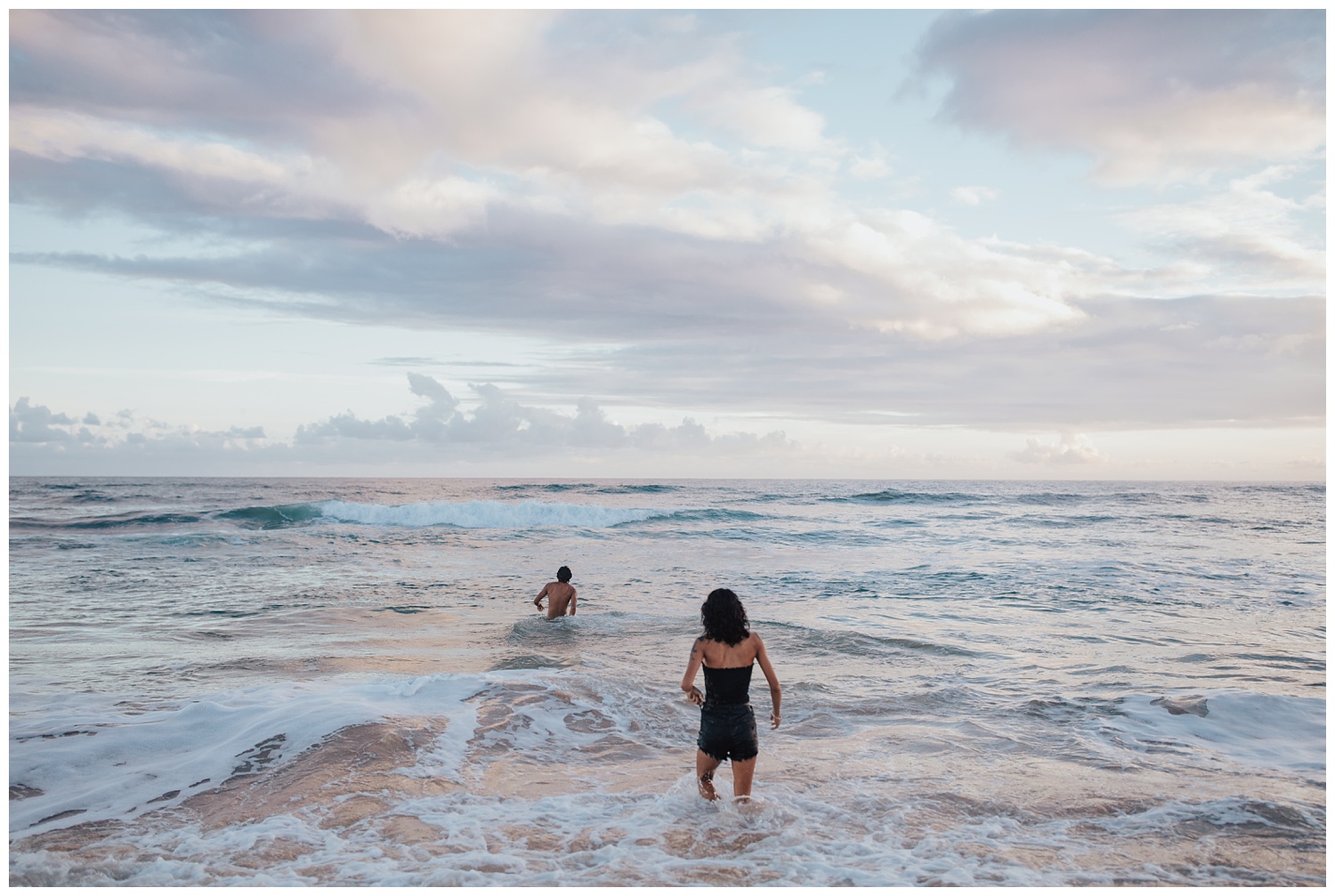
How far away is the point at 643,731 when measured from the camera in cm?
852

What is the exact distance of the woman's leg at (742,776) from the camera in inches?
239

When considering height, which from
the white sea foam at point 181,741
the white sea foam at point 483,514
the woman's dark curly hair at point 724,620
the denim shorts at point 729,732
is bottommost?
the white sea foam at point 483,514

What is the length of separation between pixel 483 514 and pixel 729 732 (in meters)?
39.3

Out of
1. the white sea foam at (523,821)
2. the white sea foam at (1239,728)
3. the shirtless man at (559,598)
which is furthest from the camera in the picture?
the shirtless man at (559,598)

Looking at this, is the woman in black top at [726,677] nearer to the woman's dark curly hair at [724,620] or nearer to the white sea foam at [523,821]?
the woman's dark curly hair at [724,620]

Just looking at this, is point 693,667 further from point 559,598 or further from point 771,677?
point 559,598

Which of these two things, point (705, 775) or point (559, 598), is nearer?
point (705, 775)

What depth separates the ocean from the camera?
5438 mm

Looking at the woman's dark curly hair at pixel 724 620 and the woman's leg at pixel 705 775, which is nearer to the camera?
the woman's dark curly hair at pixel 724 620

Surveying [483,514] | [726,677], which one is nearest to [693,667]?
[726,677]

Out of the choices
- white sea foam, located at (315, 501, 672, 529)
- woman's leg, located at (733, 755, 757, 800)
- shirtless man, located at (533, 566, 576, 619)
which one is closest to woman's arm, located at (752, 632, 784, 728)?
woman's leg, located at (733, 755, 757, 800)

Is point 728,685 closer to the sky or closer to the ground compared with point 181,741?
closer to the sky

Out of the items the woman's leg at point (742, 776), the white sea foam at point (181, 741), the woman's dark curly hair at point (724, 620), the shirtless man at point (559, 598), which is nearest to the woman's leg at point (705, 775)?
the woman's leg at point (742, 776)

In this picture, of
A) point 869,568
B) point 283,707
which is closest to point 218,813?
point 283,707
